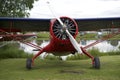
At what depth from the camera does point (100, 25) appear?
1399 cm

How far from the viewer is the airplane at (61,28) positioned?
11.3m

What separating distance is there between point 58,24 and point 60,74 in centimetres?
196

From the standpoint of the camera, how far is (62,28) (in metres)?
11.3

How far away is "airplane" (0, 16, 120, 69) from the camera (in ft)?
37.2

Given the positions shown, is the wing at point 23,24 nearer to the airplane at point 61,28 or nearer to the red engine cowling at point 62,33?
the airplane at point 61,28

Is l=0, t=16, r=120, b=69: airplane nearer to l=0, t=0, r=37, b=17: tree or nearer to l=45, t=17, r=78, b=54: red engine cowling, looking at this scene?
l=45, t=17, r=78, b=54: red engine cowling

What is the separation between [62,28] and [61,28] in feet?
0.21

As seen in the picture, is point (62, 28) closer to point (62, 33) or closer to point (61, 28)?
point (61, 28)

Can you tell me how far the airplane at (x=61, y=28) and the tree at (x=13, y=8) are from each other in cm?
552

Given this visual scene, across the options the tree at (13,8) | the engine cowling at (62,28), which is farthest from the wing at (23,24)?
the tree at (13,8)

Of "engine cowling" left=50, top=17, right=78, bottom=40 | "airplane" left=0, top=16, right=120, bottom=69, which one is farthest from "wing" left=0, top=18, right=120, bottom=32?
"engine cowling" left=50, top=17, right=78, bottom=40

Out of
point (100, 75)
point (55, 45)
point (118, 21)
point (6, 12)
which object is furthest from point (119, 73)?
point (6, 12)

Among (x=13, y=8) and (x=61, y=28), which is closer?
(x=61, y=28)

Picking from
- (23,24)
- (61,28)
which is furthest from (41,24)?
(61,28)
